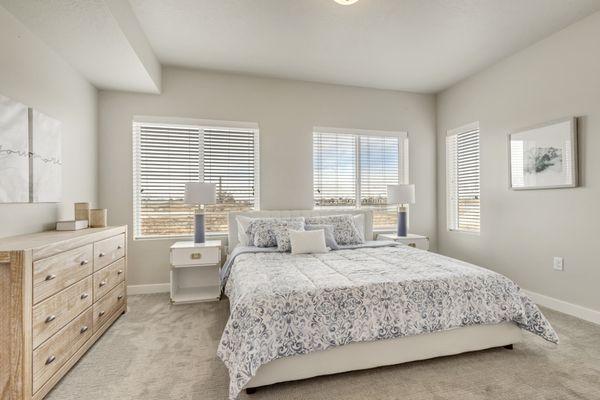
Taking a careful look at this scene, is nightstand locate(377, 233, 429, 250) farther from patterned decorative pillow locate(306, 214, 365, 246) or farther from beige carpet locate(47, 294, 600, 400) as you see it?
beige carpet locate(47, 294, 600, 400)

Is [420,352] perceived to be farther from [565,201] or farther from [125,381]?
[565,201]

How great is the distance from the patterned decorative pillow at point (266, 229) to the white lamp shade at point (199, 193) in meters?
0.57

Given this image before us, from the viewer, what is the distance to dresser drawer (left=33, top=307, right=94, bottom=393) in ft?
5.33

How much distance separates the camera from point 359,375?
6.35ft

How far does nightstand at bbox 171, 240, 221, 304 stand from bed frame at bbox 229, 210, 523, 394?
70.7 inches

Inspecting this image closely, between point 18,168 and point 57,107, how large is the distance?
0.85 metres


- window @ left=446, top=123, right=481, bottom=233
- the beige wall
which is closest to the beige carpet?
the beige wall

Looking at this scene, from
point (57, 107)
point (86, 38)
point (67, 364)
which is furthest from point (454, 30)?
point (67, 364)

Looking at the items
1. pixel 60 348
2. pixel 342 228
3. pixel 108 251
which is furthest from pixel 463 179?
pixel 60 348

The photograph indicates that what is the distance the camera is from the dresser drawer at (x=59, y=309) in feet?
5.32

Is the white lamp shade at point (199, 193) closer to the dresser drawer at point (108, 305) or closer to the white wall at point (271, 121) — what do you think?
the white wall at point (271, 121)

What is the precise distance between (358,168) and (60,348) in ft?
12.4

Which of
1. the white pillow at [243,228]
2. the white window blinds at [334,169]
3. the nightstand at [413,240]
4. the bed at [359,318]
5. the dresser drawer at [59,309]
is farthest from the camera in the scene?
the white window blinds at [334,169]

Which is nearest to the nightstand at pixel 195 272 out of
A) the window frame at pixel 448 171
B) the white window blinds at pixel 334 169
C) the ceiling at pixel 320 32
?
the white window blinds at pixel 334 169
